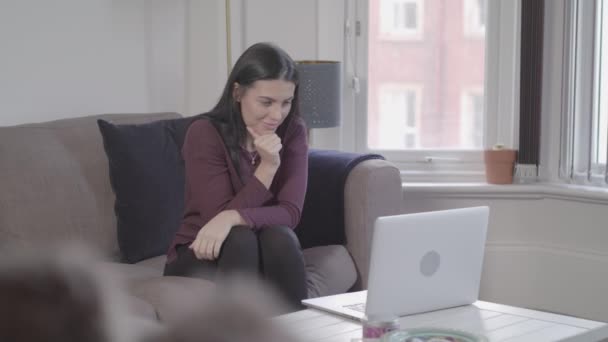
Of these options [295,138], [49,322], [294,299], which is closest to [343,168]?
[295,138]

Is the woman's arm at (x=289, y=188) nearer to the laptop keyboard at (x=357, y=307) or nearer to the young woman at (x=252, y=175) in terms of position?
the young woman at (x=252, y=175)

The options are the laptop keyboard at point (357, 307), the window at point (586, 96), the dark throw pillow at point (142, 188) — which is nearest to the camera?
the laptop keyboard at point (357, 307)

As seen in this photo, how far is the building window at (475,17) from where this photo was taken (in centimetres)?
360

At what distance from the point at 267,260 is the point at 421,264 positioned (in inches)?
21.9

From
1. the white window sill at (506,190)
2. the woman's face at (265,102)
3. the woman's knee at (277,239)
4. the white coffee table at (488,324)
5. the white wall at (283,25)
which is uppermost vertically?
the white wall at (283,25)

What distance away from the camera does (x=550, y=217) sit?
3383 mm

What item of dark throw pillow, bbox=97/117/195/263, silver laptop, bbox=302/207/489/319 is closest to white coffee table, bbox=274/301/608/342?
silver laptop, bbox=302/207/489/319

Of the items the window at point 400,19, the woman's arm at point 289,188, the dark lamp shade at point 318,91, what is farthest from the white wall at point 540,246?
the woman's arm at point 289,188

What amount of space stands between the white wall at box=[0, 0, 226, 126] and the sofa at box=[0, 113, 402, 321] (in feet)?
1.11

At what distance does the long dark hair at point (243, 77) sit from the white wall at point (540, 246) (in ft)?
3.96

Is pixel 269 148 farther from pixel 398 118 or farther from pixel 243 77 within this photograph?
pixel 398 118

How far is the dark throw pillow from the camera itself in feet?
8.50

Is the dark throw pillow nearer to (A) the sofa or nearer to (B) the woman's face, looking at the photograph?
(A) the sofa

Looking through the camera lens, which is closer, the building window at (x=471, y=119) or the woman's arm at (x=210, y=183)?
the woman's arm at (x=210, y=183)
